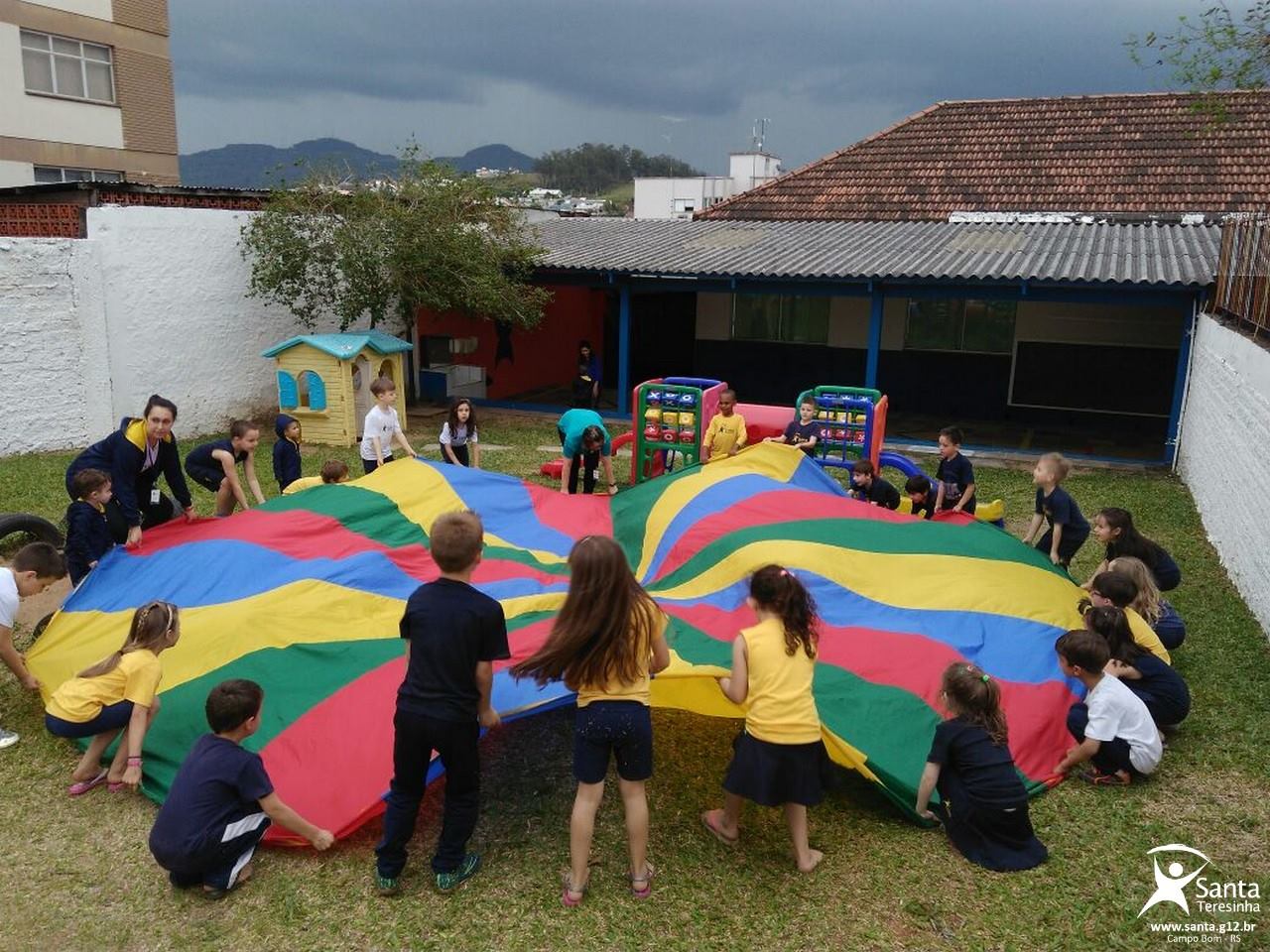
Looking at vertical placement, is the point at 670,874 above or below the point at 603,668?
below

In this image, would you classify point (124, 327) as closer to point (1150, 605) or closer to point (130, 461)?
point (130, 461)

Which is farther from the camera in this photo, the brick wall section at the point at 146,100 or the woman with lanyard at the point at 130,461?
the brick wall section at the point at 146,100

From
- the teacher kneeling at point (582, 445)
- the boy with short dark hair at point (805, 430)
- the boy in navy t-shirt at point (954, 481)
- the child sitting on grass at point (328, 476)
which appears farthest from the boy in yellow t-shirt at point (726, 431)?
the child sitting on grass at point (328, 476)

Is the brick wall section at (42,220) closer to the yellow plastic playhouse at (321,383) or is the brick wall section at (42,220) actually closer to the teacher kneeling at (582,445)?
the yellow plastic playhouse at (321,383)

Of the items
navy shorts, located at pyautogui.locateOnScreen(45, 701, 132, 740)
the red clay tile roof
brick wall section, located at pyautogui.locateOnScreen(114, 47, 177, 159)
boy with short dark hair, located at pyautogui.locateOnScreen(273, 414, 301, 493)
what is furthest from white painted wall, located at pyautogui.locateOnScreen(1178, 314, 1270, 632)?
brick wall section, located at pyautogui.locateOnScreen(114, 47, 177, 159)

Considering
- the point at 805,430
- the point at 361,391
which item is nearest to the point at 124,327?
the point at 361,391

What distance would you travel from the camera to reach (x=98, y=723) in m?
4.12

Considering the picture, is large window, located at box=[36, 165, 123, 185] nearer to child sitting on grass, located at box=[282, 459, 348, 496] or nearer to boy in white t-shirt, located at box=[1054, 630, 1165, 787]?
child sitting on grass, located at box=[282, 459, 348, 496]

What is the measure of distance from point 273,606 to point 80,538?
1.44 m

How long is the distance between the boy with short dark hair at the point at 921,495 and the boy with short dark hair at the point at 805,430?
1589 mm

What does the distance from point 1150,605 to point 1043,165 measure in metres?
16.1

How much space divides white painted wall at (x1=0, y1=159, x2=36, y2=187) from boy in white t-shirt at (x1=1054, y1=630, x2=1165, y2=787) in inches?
924

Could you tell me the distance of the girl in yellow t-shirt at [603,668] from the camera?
126 inches

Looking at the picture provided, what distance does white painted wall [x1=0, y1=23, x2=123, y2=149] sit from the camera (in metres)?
20.7
